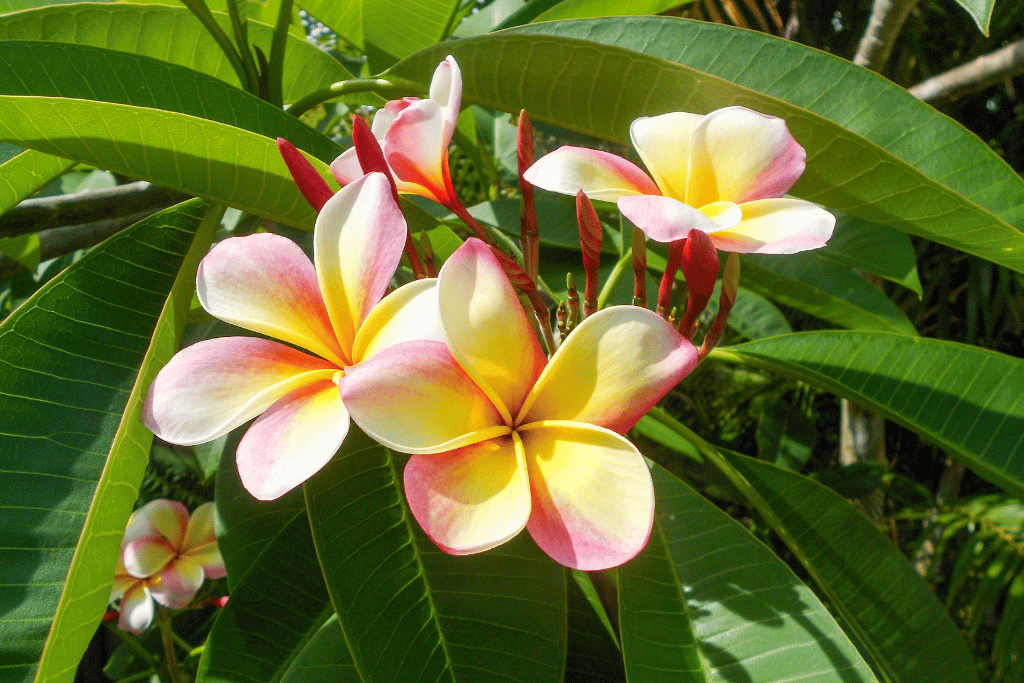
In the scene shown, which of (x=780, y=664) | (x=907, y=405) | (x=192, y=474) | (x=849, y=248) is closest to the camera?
(x=780, y=664)

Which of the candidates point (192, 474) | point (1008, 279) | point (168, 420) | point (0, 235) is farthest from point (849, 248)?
point (1008, 279)

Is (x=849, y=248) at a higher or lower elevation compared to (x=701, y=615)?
higher

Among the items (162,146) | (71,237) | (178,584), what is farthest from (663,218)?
(178,584)

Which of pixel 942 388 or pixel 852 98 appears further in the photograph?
pixel 942 388

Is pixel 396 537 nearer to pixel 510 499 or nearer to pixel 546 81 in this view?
pixel 510 499

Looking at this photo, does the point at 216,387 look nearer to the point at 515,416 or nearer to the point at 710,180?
the point at 515,416

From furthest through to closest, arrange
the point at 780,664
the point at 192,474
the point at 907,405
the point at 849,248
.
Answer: the point at 192,474, the point at 849,248, the point at 907,405, the point at 780,664

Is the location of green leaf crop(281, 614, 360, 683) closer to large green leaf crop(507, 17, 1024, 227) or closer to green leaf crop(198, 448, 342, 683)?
green leaf crop(198, 448, 342, 683)

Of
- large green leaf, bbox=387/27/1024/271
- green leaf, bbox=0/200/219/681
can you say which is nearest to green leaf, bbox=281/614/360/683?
green leaf, bbox=0/200/219/681
